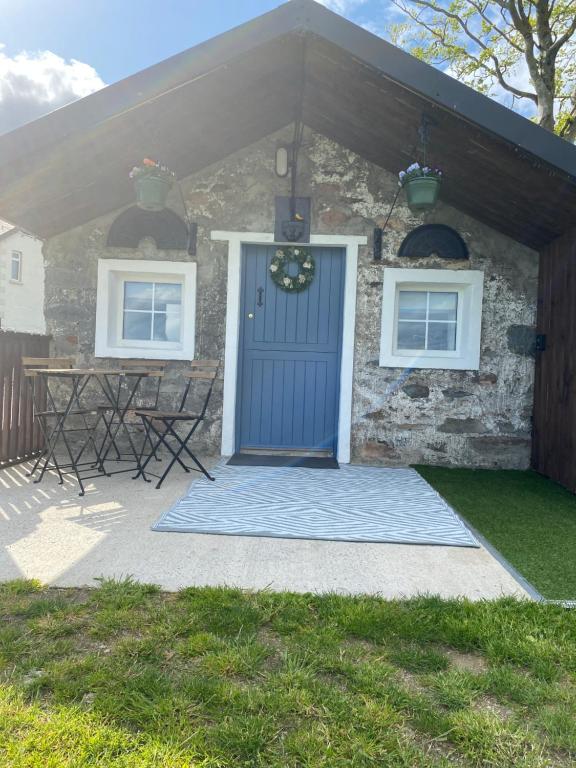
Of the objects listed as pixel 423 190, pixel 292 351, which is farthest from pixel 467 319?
pixel 292 351

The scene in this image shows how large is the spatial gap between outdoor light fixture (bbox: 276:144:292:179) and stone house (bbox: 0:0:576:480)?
0.01m

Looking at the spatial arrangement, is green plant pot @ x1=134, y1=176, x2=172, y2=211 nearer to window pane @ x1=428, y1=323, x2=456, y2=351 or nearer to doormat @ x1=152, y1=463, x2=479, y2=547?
doormat @ x1=152, y1=463, x2=479, y2=547

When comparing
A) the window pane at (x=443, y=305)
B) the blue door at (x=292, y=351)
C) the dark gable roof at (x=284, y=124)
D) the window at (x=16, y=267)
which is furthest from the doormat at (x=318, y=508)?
the window at (x=16, y=267)


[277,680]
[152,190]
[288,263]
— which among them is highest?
[152,190]

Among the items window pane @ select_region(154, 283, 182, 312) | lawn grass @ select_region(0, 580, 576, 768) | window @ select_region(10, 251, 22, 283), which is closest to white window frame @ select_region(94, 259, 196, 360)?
window pane @ select_region(154, 283, 182, 312)

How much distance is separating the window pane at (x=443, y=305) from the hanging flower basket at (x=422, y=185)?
1251 mm

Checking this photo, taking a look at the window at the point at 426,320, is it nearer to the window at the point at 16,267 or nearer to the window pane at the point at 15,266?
the window at the point at 16,267

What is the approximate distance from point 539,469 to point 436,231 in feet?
8.23

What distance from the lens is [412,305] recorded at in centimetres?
511

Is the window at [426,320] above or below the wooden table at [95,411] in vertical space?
above

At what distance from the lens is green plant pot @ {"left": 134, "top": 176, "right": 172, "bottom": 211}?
13.2 ft

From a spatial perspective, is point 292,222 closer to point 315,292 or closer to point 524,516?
point 315,292

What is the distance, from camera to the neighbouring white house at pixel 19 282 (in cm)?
1378

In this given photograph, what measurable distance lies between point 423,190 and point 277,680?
3.65m
